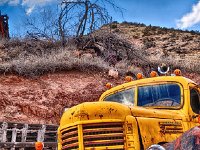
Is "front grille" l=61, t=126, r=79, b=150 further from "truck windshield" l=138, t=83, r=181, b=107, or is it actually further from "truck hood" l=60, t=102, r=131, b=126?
"truck windshield" l=138, t=83, r=181, b=107

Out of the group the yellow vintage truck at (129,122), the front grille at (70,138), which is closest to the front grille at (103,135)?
the yellow vintage truck at (129,122)

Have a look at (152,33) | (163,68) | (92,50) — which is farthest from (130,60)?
(152,33)

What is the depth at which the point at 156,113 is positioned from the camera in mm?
5648

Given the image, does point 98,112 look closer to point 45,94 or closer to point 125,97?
point 125,97

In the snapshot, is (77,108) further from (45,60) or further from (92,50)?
(92,50)

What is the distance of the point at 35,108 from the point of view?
14.1 meters

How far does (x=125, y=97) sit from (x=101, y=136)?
1976 mm

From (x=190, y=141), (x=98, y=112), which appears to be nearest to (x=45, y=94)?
(x=98, y=112)

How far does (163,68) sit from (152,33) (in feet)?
108

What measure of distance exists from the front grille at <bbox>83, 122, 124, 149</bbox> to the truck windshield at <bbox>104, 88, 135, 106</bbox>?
4.98 feet

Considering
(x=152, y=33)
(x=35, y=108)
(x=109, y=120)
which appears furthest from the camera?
(x=152, y=33)

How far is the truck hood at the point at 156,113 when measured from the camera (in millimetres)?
5326

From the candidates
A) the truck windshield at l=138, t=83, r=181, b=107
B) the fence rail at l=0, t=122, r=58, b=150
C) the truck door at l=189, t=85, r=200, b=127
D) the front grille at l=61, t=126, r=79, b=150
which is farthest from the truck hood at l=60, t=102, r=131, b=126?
the fence rail at l=0, t=122, r=58, b=150

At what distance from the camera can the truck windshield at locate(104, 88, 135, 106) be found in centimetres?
660
